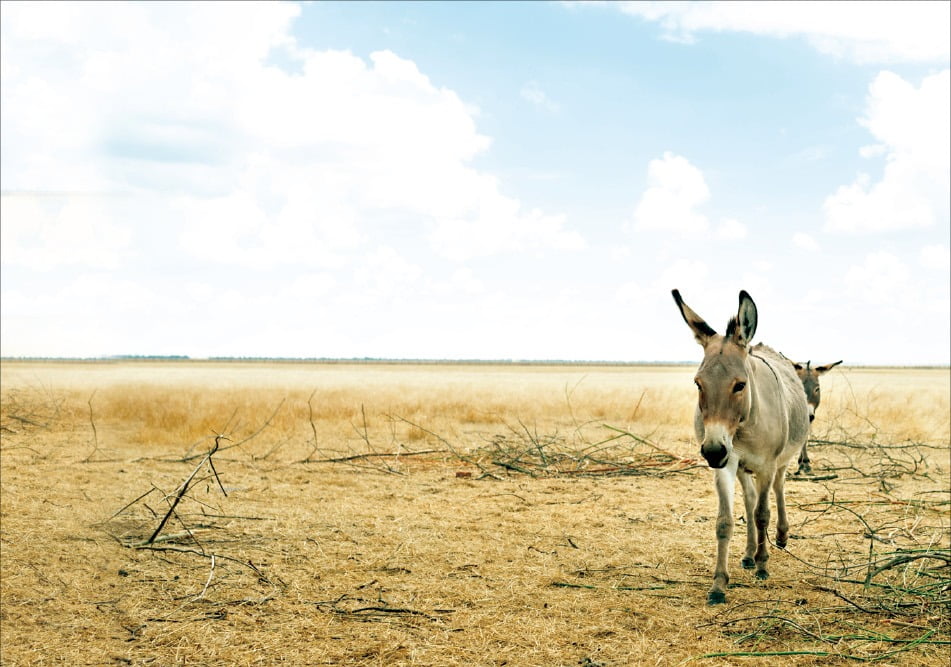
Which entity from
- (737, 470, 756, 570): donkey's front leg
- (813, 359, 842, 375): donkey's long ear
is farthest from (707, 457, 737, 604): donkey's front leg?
(813, 359, 842, 375): donkey's long ear

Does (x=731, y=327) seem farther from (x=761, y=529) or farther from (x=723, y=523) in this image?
(x=761, y=529)

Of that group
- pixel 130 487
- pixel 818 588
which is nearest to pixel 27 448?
pixel 130 487

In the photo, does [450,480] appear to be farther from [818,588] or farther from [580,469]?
[818,588]

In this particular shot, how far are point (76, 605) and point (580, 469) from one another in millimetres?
7742

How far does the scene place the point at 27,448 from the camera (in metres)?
13.7

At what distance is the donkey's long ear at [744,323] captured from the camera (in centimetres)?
564

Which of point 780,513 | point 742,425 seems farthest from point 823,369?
point 742,425

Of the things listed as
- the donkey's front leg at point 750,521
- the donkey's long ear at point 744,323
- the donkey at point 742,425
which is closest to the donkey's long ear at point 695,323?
the donkey at point 742,425

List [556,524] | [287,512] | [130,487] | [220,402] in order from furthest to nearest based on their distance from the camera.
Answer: [220,402]
[130,487]
[287,512]
[556,524]

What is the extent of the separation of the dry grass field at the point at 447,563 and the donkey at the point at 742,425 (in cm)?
42

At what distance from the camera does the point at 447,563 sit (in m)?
7.13

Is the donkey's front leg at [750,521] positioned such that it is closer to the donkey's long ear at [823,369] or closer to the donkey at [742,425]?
the donkey at [742,425]

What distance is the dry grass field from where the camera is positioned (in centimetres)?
529

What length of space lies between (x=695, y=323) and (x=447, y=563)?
3.33 metres
